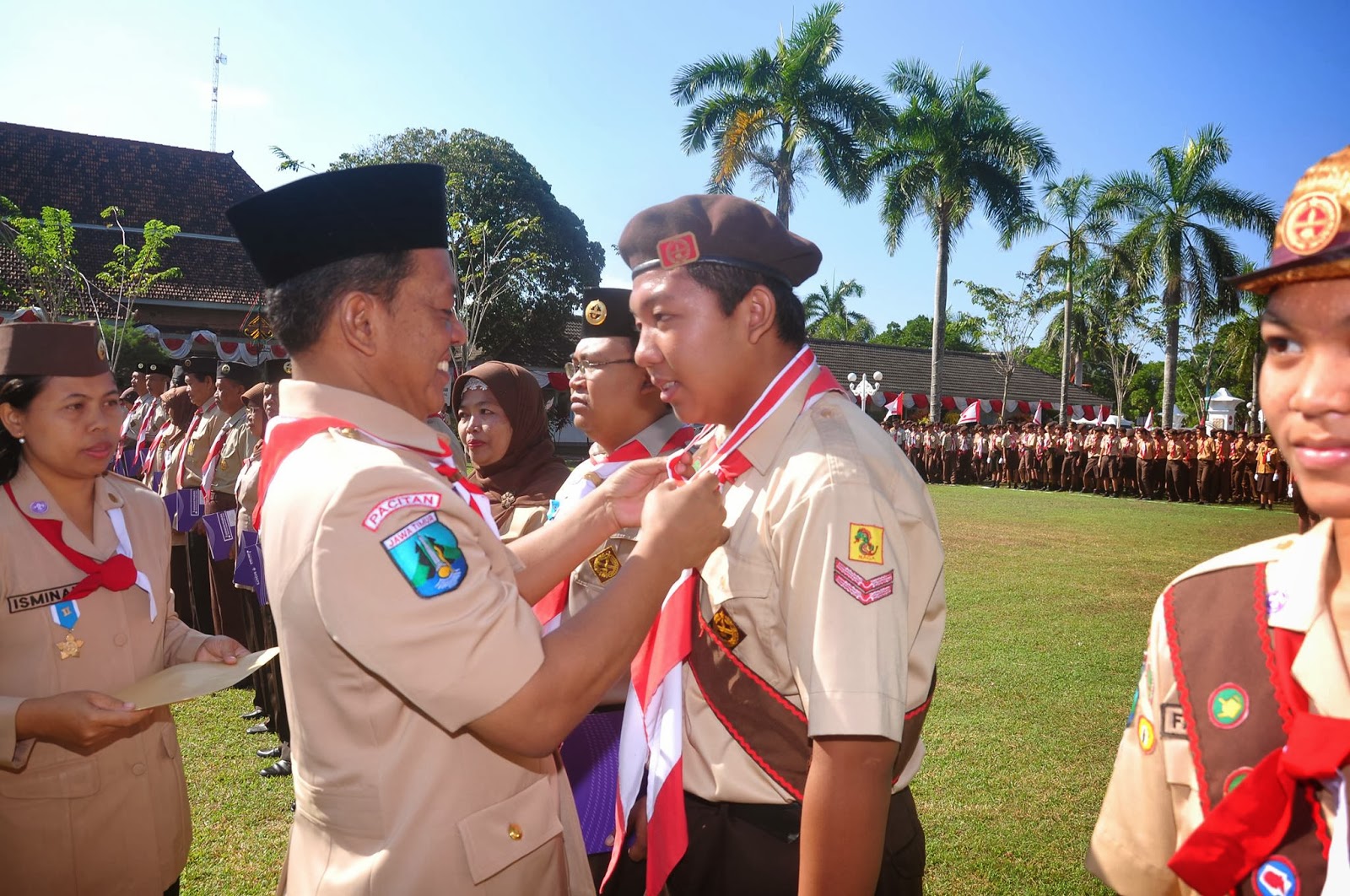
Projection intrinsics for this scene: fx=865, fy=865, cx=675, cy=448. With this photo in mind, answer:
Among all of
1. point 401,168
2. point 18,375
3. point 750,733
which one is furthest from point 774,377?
point 18,375

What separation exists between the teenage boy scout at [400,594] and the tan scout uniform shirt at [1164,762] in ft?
2.80

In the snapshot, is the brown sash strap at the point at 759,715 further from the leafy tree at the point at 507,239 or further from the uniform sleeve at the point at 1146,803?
the leafy tree at the point at 507,239

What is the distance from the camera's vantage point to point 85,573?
9.30 ft

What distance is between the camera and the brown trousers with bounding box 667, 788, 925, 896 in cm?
190

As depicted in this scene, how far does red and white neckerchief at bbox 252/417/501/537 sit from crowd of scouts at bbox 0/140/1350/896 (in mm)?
12

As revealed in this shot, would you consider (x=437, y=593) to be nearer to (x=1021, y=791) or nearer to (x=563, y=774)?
(x=563, y=774)

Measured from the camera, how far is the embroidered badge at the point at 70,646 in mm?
2723

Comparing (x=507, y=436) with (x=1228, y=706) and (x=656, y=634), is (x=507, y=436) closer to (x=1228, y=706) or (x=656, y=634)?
(x=656, y=634)

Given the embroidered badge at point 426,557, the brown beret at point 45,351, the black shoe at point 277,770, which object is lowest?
the black shoe at point 277,770

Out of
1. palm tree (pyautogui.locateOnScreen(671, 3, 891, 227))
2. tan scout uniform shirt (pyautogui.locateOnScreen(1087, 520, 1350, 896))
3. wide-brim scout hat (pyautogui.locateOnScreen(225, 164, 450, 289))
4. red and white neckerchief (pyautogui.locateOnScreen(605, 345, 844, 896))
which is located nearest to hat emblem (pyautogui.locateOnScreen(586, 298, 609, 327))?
red and white neckerchief (pyautogui.locateOnScreen(605, 345, 844, 896))

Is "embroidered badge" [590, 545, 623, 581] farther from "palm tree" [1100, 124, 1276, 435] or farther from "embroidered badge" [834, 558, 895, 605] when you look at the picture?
"palm tree" [1100, 124, 1276, 435]

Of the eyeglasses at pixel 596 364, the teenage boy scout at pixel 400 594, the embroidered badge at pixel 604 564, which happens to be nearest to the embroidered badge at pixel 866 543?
the teenage boy scout at pixel 400 594

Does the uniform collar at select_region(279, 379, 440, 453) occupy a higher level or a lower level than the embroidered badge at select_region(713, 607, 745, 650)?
higher

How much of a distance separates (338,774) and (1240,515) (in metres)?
22.5
